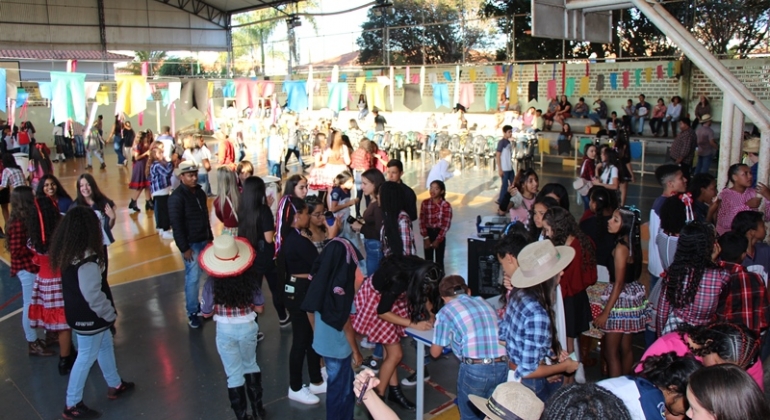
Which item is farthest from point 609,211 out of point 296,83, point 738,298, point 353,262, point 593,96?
point 593,96

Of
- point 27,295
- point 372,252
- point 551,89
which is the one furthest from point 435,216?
point 551,89

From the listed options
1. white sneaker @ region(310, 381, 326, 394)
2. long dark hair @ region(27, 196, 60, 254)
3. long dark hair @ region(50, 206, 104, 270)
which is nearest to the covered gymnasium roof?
long dark hair @ region(27, 196, 60, 254)

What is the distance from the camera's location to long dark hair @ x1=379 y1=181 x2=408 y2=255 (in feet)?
18.9

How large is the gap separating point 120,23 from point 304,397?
31.4 m

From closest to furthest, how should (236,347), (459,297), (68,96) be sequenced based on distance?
(459,297) < (236,347) < (68,96)

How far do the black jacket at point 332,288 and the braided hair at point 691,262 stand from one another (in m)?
2.10

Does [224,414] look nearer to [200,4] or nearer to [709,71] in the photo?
[709,71]

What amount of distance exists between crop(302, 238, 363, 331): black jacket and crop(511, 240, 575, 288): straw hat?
128 centimetres

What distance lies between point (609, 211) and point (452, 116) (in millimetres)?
17333

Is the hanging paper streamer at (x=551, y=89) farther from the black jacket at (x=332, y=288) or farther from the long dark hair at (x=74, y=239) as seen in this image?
the long dark hair at (x=74, y=239)

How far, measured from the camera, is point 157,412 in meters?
4.90

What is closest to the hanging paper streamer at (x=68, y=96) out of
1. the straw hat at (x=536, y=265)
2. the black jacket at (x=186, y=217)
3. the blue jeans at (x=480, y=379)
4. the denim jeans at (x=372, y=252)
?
the black jacket at (x=186, y=217)

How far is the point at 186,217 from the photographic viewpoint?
6.34 m

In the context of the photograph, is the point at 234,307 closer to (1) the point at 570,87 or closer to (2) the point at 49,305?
(2) the point at 49,305
